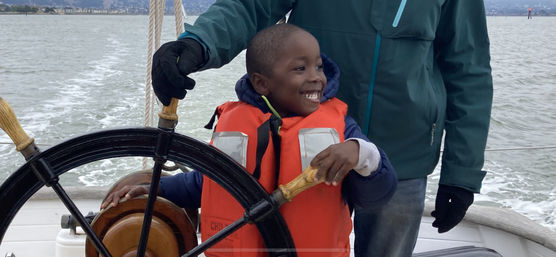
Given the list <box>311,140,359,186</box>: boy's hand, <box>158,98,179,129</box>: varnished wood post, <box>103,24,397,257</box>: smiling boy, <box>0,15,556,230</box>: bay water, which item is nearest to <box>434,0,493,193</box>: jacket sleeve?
<box>103,24,397,257</box>: smiling boy

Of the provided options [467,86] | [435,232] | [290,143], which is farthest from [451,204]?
[435,232]

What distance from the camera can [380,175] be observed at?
921mm

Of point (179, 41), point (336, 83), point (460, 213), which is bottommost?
point (460, 213)

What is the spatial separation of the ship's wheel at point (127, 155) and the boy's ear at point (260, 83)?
20 cm

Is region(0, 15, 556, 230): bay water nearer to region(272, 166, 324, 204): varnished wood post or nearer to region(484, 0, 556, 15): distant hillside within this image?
region(272, 166, 324, 204): varnished wood post

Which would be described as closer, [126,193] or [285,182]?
[285,182]

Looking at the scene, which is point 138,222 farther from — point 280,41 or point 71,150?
point 280,41

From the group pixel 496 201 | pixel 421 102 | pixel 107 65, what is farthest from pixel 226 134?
pixel 107 65

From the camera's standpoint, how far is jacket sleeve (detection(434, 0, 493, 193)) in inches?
46.9

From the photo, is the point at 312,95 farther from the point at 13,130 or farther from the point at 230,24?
the point at 13,130

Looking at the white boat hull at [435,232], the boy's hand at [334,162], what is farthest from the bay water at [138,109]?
the boy's hand at [334,162]

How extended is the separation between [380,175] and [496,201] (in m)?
4.30

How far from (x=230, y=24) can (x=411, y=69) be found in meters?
0.41

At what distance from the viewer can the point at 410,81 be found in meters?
1.16
